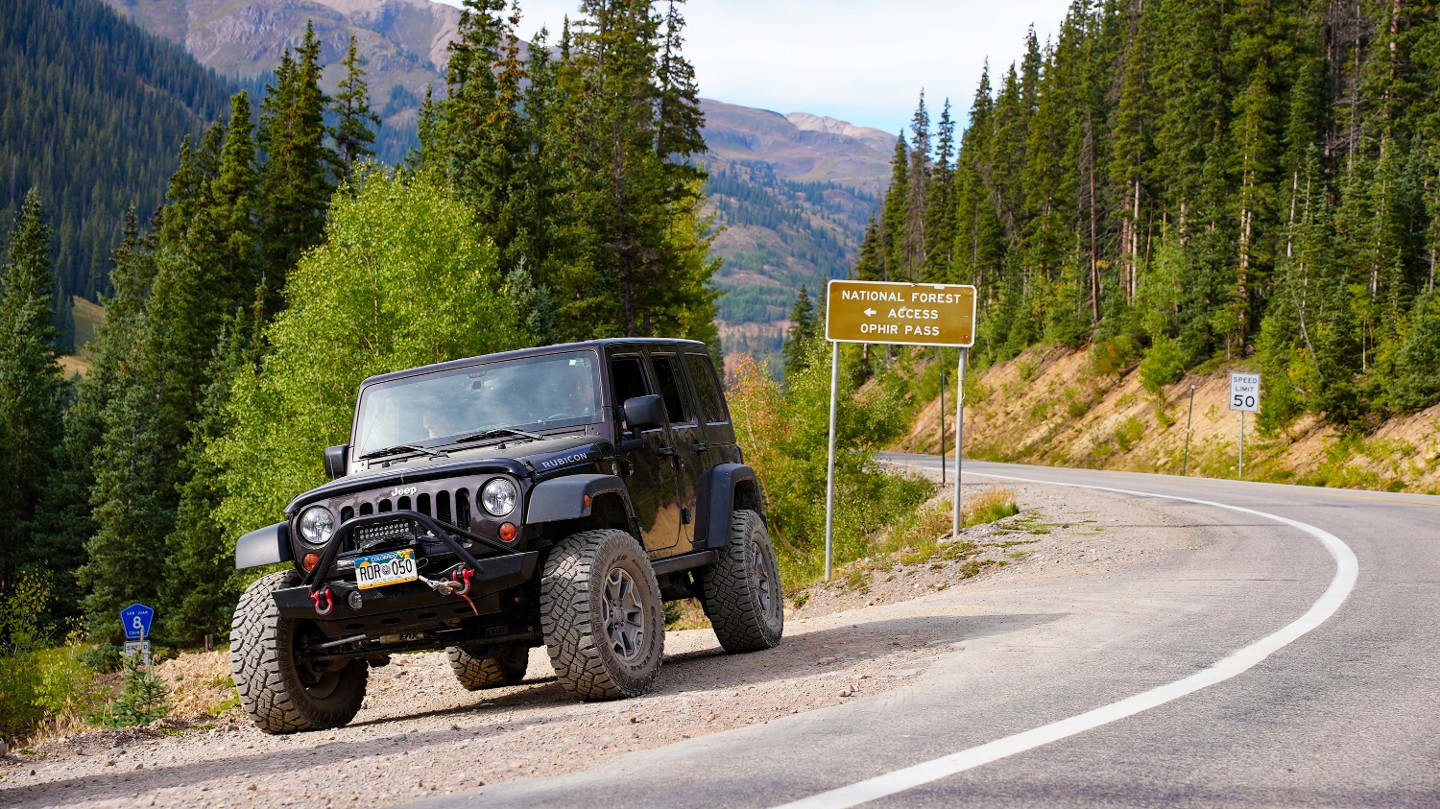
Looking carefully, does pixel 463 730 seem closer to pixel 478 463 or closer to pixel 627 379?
pixel 478 463

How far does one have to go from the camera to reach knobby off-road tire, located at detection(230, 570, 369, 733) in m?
7.30

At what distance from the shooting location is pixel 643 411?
25.7 ft

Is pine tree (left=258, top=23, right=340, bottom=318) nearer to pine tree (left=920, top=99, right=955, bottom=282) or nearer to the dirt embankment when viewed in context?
the dirt embankment

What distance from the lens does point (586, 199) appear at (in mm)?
47000

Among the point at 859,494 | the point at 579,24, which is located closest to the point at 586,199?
the point at 579,24

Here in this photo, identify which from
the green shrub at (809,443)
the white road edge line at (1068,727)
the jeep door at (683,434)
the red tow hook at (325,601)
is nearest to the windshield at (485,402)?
the jeep door at (683,434)

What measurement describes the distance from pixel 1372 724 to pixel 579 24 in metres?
52.3

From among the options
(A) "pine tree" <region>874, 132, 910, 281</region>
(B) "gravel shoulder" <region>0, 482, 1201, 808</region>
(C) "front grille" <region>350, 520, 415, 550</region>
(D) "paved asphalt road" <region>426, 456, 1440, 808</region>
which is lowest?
(B) "gravel shoulder" <region>0, 482, 1201, 808</region>

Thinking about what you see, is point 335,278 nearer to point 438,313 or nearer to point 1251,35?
point 438,313

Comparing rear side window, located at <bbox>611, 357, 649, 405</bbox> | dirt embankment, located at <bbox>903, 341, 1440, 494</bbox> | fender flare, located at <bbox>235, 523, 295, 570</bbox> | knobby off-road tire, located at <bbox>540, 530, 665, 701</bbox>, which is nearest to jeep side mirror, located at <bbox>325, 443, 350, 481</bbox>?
fender flare, located at <bbox>235, 523, 295, 570</bbox>

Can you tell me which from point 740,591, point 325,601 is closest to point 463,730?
point 325,601

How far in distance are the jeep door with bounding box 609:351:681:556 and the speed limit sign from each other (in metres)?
38.4

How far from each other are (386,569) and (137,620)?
29.0 ft

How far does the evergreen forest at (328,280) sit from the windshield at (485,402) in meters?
25.5
